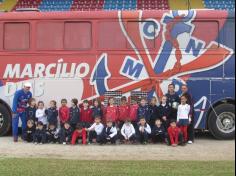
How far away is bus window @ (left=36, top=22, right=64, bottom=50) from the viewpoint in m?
13.5

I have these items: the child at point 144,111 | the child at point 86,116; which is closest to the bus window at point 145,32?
the child at point 144,111

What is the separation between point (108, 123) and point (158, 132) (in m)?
1.18

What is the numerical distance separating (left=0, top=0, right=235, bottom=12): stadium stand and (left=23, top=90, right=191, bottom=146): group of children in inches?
328

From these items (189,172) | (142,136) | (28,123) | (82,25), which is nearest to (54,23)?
(82,25)

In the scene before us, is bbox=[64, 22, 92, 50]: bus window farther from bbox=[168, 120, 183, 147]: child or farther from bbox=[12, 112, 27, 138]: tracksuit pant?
bbox=[168, 120, 183, 147]: child

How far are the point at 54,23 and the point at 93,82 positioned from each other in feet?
5.82

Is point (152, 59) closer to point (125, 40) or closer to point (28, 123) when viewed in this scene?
point (125, 40)

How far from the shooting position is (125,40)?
1328cm

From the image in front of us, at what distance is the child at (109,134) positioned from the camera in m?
12.5

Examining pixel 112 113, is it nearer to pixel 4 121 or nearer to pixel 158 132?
pixel 158 132

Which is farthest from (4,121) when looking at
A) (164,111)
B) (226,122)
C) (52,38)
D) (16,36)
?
(226,122)

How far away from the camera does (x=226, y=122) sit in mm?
13180

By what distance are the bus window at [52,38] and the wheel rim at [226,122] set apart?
14.2 feet

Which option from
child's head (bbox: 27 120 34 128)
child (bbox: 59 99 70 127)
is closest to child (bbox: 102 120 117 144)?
child (bbox: 59 99 70 127)
